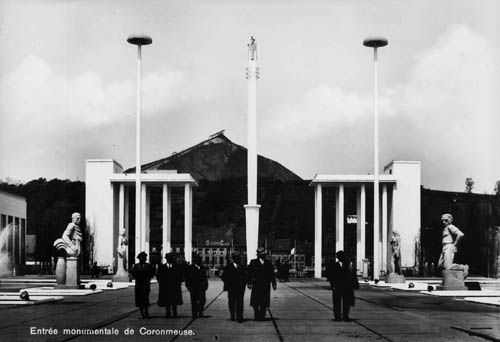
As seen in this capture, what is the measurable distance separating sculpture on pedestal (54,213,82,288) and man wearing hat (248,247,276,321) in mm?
16849

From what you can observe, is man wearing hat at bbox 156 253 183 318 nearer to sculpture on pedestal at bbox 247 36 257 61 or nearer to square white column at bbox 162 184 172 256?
sculpture on pedestal at bbox 247 36 257 61

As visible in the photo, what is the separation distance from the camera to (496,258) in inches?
3002

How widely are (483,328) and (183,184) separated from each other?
233 feet

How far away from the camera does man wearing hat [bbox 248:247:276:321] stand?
21.0 meters

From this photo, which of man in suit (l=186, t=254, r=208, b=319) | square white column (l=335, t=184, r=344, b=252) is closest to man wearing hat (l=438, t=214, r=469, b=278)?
man in suit (l=186, t=254, r=208, b=319)

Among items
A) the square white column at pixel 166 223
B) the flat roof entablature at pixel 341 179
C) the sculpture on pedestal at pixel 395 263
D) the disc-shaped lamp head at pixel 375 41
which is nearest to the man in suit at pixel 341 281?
the sculpture on pedestal at pixel 395 263

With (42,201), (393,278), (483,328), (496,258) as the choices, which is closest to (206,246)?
(42,201)

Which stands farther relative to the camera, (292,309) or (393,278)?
(393,278)

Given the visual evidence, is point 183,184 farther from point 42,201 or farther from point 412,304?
point 412,304

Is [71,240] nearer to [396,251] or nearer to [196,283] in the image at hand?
[196,283]

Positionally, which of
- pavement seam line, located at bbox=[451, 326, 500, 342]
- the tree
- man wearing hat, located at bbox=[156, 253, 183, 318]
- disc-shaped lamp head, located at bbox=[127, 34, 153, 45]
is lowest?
pavement seam line, located at bbox=[451, 326, 500, 342]

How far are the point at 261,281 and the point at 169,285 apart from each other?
2716 millimetres

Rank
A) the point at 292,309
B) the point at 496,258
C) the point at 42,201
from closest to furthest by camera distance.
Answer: the point at 292,309, the point at 496,258, the point at 42,201

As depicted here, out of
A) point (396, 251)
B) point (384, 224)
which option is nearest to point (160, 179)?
point (384, 224)
